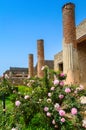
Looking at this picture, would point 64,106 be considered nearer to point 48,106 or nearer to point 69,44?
point 48,106

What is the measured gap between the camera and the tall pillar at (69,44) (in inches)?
345

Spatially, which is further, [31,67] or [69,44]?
[31,67]

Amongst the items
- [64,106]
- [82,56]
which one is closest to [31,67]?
[82,56]

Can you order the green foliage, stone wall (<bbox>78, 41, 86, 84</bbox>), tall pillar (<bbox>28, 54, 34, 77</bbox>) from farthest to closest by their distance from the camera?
tall pillar (<bbox>28, 54, 34, 77</bbox>) < stone wall (<bbox>78, 41, 86, 84</bbox>) < the green foliage

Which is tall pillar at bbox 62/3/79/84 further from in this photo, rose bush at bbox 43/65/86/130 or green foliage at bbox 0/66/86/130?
rose bush at bbox 43/65/86/130

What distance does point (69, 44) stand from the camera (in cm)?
879

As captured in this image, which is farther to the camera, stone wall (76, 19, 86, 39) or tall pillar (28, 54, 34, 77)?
tall pillar (28, 54, 34, 77)

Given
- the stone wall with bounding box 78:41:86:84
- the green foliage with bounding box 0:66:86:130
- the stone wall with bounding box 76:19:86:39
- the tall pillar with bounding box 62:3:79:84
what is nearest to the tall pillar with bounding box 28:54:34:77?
the stone wall with bounding box 78:41:86:84

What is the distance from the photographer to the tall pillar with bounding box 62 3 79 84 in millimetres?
8766

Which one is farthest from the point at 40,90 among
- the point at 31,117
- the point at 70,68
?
the point at 70,68

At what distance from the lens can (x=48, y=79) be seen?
5.89 metres

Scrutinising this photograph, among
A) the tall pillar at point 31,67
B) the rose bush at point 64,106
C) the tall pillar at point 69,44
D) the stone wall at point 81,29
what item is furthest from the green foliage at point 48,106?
the tall pillar at point 31,67

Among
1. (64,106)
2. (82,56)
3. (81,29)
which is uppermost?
(81,29)

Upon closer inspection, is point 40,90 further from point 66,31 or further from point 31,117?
point 66,31
